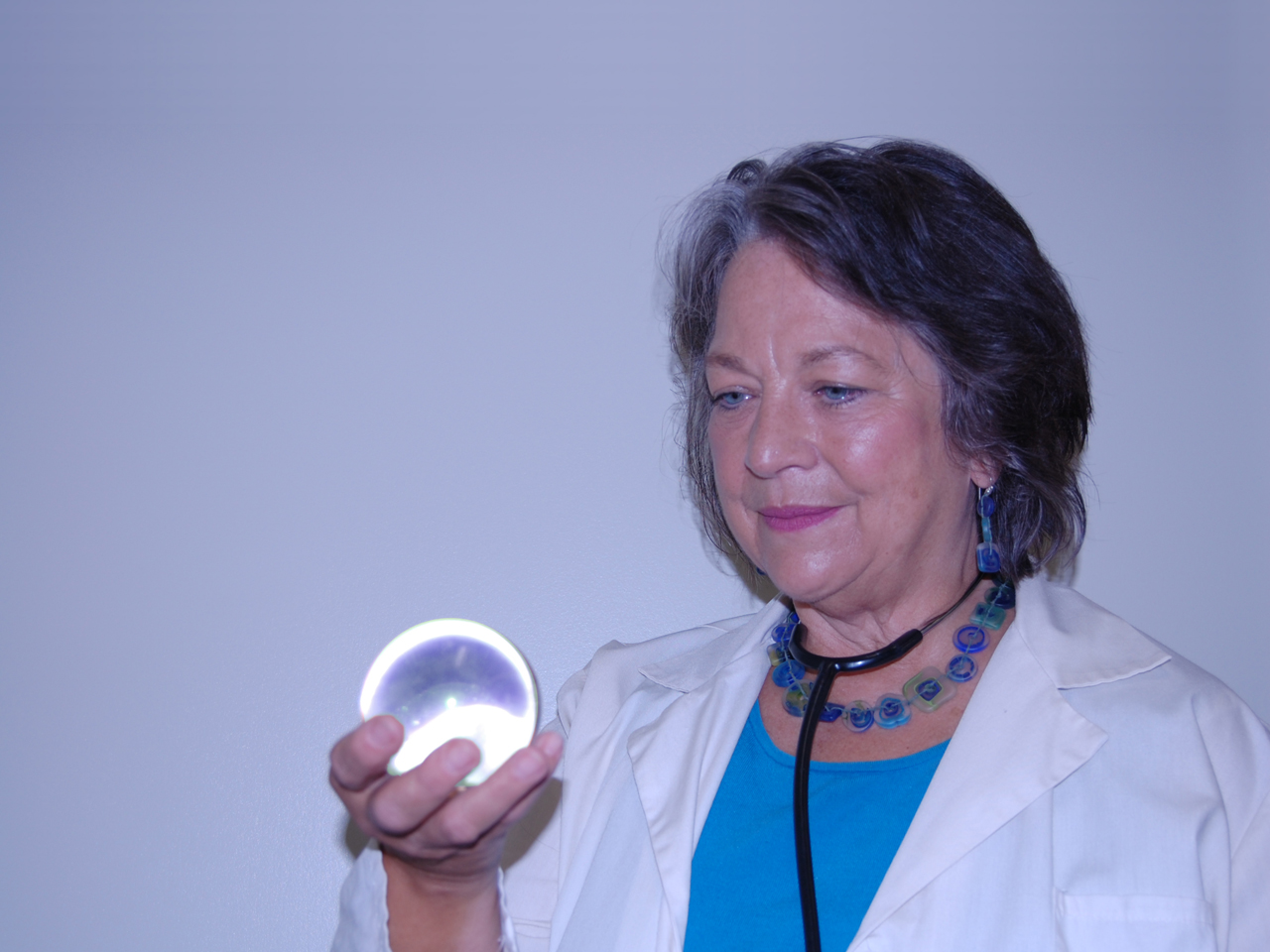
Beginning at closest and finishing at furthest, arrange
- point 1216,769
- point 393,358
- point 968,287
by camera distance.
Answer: point 1216,769, point 968,287, point 393,358

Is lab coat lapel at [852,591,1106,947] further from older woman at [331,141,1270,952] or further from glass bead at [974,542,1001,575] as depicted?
glass bead at [974,542,1001,575]

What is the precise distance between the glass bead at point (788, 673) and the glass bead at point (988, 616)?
0.76ft

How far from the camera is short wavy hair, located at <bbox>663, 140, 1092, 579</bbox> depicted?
120cm

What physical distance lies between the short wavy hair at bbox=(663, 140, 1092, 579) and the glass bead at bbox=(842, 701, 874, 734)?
0.96 ft

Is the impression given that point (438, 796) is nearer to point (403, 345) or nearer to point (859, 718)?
point (859, 718)

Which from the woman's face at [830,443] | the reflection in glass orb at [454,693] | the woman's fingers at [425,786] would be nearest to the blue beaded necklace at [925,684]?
the woman's face at [830,443]

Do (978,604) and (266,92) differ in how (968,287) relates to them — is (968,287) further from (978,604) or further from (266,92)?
(266,92)

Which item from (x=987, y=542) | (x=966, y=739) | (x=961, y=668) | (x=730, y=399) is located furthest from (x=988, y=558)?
(x=730, y=399)

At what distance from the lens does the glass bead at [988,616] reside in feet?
4.17

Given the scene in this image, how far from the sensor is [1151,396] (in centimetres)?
160

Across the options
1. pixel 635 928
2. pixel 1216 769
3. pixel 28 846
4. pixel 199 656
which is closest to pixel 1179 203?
pixel 1216 769

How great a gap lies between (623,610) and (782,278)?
0.61m

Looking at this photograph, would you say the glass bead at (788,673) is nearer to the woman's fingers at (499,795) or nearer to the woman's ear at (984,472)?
the woman's ear at (984,472)

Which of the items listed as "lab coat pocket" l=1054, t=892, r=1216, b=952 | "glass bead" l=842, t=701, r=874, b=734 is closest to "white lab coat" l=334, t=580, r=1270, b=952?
"lab coat pocket" l=1054, t=892, r=1216, b=952
